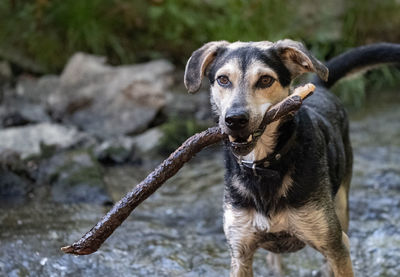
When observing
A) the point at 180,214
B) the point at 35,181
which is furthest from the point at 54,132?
the point at 180,214

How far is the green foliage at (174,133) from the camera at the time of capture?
7.93 meters

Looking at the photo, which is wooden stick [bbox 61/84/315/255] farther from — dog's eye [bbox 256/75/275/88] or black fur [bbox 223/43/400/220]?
black fur [bbox 223/43/400/220]

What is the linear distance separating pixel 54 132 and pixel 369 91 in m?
5.41

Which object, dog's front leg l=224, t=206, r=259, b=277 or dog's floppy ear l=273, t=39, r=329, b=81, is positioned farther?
dog's front leg l=224, t=206, r=259, b=277

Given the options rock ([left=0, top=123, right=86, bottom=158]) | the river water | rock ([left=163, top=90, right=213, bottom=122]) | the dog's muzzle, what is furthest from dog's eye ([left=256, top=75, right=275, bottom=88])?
rock ([left=163, top=90, right=213, bottom=122])

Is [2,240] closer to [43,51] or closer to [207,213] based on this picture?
[207,213]

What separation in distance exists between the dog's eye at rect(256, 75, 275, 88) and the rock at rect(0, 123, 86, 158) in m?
4.31

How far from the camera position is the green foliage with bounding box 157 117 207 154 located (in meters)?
7.93

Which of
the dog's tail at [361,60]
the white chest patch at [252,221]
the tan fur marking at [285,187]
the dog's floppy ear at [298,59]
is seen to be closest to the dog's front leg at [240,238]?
the white chest patch at [252,221]

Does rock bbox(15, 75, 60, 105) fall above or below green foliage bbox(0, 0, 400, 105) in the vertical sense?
below

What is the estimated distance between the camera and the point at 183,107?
922 cm

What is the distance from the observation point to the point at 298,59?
3689mm

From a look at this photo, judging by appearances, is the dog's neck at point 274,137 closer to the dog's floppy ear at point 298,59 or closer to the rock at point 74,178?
the dog's floppy ear at point 298,59

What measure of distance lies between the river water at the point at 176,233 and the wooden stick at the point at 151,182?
1338 mm
